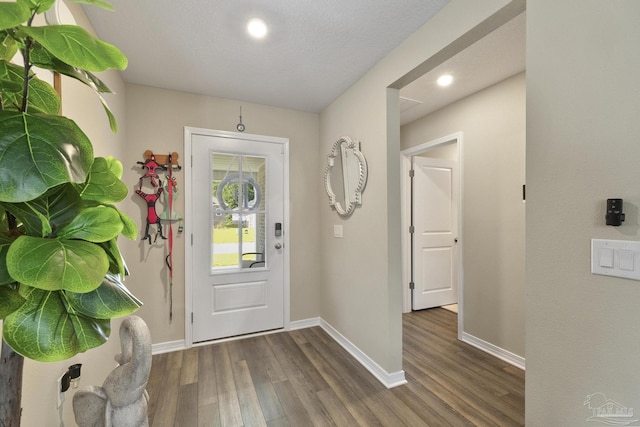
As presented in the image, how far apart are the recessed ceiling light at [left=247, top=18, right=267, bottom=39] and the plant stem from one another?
71.2 inches

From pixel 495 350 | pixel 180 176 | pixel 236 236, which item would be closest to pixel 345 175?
pixel 236 236

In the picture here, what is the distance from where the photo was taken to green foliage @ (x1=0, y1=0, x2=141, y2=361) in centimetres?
38

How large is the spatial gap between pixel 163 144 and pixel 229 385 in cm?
210

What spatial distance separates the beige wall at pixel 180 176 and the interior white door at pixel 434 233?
1329 millimetres

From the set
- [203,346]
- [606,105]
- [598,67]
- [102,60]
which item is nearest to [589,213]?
[606,105]

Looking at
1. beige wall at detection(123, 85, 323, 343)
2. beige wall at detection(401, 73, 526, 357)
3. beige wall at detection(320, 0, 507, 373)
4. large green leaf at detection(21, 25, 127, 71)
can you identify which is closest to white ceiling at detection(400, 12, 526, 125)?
beige wall at detection(401, 73, 526, 357)

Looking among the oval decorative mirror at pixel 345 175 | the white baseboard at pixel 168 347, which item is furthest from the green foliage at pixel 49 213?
the white baseboard at pixel 168 347

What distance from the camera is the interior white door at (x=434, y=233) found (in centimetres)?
346

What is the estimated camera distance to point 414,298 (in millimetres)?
3447

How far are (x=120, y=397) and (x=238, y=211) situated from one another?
1.88m

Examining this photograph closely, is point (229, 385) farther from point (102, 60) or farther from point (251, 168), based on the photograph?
point (102, 60)

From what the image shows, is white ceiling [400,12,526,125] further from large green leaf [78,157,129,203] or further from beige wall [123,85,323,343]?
large green leaf [78,157,129,203]

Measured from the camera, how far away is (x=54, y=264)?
1.32 ft

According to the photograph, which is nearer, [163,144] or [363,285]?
[363,285]
